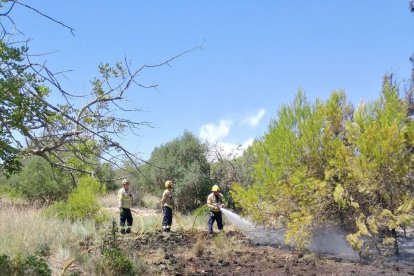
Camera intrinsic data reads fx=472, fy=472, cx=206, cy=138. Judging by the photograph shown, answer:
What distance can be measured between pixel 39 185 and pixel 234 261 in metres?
13.8

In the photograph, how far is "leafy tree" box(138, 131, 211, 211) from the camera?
73.7 feet

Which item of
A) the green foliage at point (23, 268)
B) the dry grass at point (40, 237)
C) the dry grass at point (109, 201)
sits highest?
the dry grass at point (109, 201)

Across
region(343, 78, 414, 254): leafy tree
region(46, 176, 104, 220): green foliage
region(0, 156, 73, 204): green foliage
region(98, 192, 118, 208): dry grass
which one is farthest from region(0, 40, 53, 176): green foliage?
region(98, 192, 118, 208): dry grass

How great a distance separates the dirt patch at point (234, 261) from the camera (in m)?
9.02

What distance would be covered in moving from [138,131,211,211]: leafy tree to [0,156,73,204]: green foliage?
13.7 ft

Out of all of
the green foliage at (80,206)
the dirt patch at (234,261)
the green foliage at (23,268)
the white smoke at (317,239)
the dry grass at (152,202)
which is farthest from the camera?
the dry grass at (152,202)

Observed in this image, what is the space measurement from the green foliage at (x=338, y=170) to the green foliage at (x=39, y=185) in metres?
10.7

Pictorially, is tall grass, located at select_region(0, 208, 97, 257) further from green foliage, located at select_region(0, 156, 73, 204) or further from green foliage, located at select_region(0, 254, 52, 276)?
green foliage, located at select_region(0, 156, 73, 204)

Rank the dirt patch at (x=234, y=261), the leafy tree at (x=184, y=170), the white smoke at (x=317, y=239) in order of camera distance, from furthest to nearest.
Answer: the leafy tree at (x=184, y=170)
the white smoke at (x=317, y=239)
the dirt patch at (x=234, y=261)

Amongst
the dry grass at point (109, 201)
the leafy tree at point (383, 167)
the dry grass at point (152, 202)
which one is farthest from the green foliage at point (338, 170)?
the dry grass at point (152, 202)

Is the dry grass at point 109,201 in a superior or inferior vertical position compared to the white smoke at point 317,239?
superior

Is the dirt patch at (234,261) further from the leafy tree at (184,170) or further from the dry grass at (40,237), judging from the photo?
the leafy tree at (184,170)

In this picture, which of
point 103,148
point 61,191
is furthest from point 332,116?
point 61,191

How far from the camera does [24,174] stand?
70.2ft
